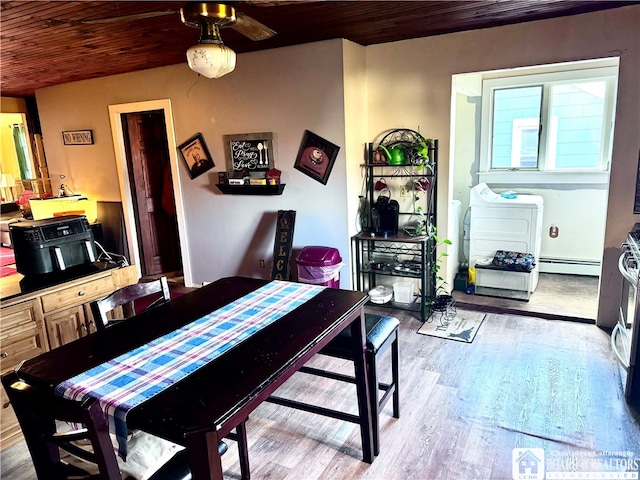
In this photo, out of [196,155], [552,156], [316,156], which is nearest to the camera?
[316,156]

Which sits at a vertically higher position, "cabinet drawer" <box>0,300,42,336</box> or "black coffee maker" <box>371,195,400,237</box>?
"black coffee maker" <box>371,195,400,237</box>

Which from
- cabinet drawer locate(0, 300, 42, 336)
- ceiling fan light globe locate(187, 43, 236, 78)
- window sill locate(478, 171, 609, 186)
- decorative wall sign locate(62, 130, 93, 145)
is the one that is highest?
ceiling fan light globe locate(187, 43, 236, 78)

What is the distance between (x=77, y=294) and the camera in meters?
2.72

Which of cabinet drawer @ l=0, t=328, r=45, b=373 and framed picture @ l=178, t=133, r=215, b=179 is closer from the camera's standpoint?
cabinet drawer @ l=0, t=328, r=45, b=373

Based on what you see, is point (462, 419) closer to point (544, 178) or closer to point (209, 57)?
point (209, 57)

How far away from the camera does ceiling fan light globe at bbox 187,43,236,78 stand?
1.78 meters

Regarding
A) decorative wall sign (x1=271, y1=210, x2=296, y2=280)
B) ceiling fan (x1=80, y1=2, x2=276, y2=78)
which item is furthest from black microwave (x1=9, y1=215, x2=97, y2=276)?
decorative wall sign (x1=271, y1=210, x2=296, y2=280)

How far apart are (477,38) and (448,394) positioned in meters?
2.69

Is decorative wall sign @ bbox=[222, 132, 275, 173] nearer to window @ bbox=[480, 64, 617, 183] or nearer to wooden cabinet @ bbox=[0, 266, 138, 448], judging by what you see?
wooden cabinet @ bbox=[0, 266, 138, 448]

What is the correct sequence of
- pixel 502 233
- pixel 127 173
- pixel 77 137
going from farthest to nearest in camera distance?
pixel 77 137 < pixel 127 173 < pixel 502 233

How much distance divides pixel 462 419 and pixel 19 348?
2518 millimetres

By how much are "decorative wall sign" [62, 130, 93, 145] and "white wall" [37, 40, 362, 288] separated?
0.25 ft

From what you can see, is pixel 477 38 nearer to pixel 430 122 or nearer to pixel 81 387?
pixel 430 122

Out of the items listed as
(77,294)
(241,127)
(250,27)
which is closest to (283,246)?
(241,127)
